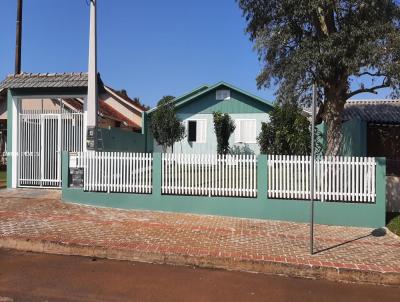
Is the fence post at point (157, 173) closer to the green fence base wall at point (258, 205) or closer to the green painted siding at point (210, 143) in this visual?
the green fence base wall at point (258, 205)

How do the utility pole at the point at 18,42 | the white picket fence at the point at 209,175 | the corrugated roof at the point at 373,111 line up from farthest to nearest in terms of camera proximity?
the utility pole at the point at 18,42 → the corrugated roof at the point at 373,111 → the white picket fence at the point at 209,175

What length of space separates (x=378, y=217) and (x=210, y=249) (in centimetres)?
430

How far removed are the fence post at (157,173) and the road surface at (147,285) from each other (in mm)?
3728

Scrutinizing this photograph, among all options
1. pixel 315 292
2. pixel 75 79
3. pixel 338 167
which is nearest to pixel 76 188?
pixel 75 79

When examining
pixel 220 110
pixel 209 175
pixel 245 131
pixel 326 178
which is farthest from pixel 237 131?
pixel 326 178

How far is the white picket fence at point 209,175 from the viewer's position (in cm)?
989

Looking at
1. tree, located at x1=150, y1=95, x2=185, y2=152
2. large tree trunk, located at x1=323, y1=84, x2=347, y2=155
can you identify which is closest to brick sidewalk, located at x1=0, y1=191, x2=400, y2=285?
large tree trunk, located at x1=323, y1=84, x2=347, y2=155

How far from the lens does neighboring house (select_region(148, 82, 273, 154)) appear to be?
22000mm

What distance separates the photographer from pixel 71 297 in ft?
16.7

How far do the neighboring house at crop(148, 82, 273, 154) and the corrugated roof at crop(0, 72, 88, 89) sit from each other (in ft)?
33.7

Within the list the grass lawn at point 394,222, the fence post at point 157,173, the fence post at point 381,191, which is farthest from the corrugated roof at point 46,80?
the grass lawn at point 394,222

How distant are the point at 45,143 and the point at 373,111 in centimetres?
1310

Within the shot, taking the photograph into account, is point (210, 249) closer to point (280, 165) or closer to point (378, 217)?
point (280, 165)

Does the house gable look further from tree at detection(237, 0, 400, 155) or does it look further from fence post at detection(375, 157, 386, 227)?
fence post at detection(375, 157, 386, 227)
